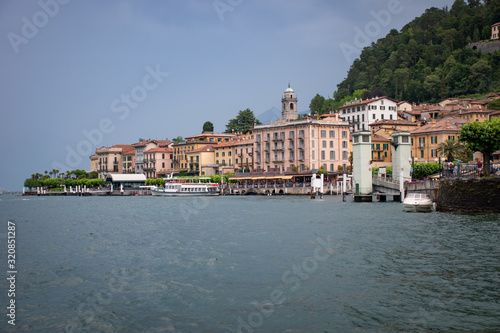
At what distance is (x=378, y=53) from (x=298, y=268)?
6872 inches

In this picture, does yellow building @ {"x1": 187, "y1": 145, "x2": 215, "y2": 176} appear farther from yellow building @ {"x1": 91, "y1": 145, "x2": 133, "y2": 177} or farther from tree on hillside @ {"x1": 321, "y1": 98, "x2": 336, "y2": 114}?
yellow building @ {"x1": 91, "y1": 145, "x2": 133, "y2": 177}

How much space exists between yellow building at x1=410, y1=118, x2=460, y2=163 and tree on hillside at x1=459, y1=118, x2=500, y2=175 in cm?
4174

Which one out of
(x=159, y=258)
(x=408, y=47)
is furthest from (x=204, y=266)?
(x=408, y=47)

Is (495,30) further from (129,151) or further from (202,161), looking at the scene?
(129,151)

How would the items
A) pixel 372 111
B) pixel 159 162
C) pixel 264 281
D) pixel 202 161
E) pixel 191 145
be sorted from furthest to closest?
pixel 159 162 → pixel 191 145 → pixel 202 161 → pixel 372 111 → pixel 264 281

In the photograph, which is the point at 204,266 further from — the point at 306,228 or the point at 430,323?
the point at 306,228

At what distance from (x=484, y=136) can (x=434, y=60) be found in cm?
12099

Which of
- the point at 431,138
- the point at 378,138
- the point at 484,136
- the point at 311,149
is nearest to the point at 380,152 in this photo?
the point at 378,138

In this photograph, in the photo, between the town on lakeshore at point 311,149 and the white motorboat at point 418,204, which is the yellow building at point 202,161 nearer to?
the town on lakeshore at point 311,149

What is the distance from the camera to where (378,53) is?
187 metres

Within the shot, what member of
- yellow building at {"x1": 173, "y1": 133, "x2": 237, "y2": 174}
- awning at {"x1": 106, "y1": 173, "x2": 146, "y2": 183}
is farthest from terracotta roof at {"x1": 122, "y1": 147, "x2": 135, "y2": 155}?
yellow building at {"x1": 173, "y1": 133, "x2": 237, "y2": 174}

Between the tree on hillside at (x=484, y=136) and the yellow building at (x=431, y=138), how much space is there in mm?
41738

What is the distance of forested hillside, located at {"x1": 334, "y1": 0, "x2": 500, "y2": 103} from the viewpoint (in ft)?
485

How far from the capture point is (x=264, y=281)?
20766 millimetres
